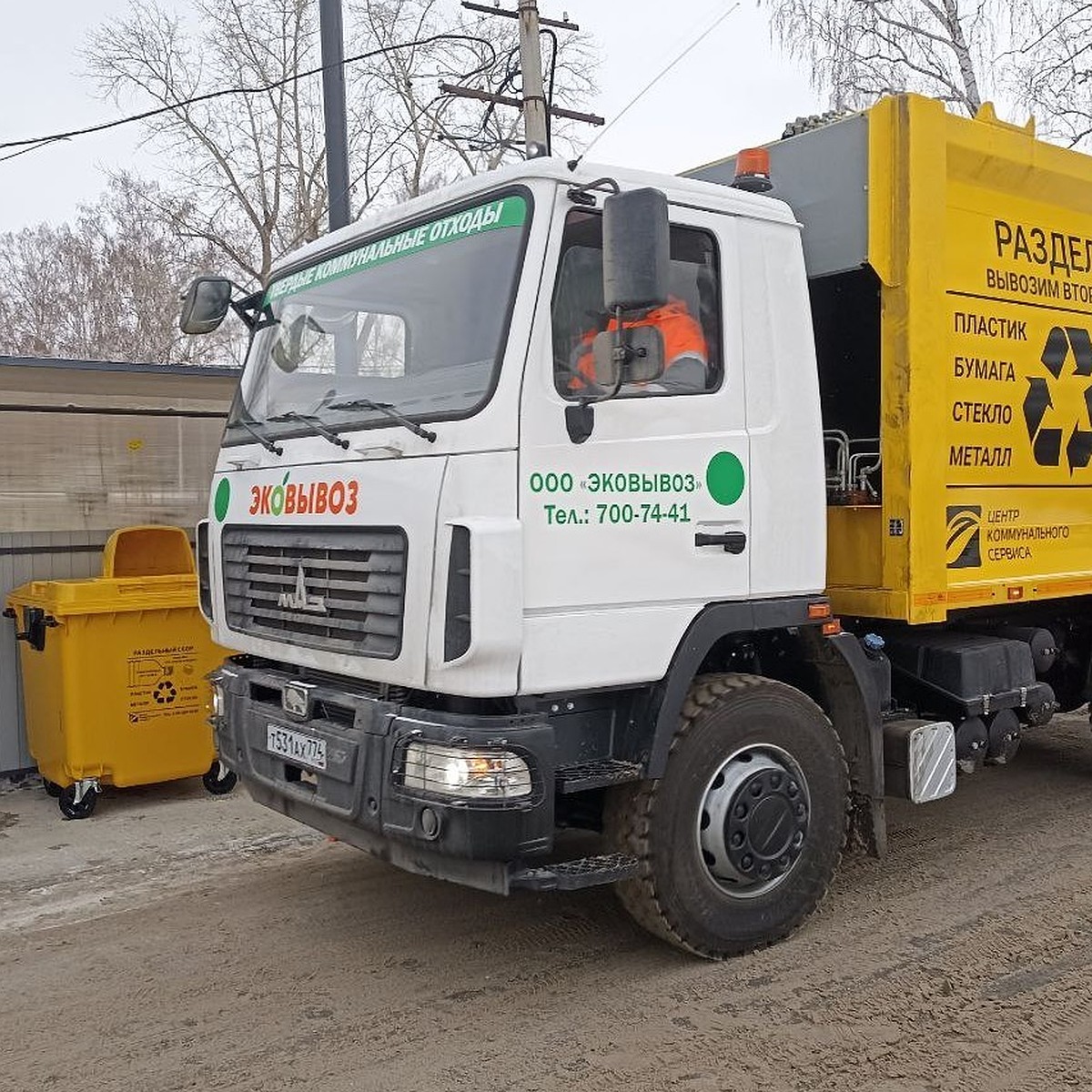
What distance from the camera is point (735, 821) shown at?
13.3 ft

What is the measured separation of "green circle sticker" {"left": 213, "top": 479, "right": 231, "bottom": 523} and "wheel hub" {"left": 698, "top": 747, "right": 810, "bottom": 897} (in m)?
2.18

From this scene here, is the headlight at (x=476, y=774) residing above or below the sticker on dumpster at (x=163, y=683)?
above

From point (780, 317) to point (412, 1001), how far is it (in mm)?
2724

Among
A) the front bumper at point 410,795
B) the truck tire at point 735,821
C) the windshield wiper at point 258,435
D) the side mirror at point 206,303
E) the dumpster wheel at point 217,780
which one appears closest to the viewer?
the front bumper at point 410,795

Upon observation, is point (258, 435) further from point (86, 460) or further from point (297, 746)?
point (86, 460)

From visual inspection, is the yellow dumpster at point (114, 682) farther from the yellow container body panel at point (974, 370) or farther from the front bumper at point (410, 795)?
the yellow container body panel at point (974, 370)

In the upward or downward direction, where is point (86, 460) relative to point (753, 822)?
upward

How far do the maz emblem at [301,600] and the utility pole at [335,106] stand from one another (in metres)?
5.51

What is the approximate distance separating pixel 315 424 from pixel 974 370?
8.75 feet

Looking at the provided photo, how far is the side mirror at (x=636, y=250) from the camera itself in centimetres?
338

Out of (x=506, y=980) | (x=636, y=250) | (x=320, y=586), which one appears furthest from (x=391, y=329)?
(x=506, y=980)

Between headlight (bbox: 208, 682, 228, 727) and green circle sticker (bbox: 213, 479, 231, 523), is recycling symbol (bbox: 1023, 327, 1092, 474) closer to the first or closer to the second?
green circle sticker (bbox: 213, 479, 231, 523)

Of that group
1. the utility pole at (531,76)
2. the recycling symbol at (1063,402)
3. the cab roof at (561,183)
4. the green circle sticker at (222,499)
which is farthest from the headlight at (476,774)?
the utility pole at (531,76)

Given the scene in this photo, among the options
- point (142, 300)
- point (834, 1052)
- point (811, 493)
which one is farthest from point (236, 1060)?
point (142, 300)
